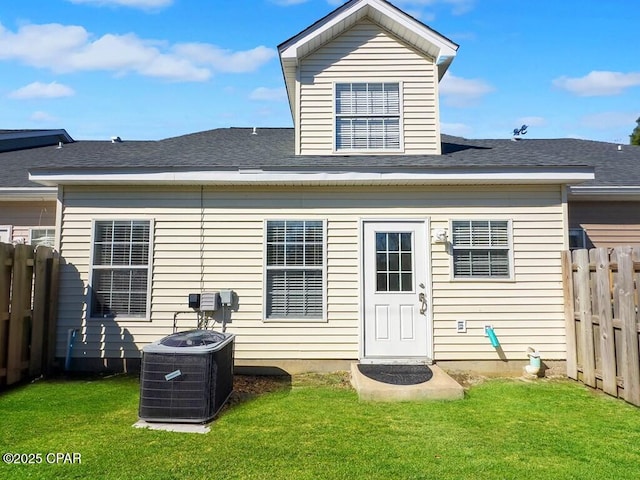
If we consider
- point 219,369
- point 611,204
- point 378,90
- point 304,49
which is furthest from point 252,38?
point 611,204

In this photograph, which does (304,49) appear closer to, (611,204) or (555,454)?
(611,204)

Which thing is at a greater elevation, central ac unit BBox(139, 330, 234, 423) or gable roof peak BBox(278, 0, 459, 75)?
gable roof peak BBox(278, 0, 459, 75)

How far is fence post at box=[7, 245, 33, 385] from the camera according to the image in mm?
5145

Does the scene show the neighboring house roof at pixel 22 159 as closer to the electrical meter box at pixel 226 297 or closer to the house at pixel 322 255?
the house at pixel 322 255

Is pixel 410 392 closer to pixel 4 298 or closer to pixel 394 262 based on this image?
pixel 394 262

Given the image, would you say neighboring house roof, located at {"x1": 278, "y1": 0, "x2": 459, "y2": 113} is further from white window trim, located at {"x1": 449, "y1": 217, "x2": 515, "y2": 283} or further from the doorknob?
the doorknob

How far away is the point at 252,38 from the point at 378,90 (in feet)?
10.0

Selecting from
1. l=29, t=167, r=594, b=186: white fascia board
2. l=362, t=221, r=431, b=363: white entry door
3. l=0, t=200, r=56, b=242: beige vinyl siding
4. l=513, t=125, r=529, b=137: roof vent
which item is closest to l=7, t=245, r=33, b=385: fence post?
l=29, t=167, r=594, b=186: white fascia board

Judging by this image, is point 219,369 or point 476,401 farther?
point 476,401

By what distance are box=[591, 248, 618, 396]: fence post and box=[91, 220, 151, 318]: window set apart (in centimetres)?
599

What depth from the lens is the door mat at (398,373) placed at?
16.4ft

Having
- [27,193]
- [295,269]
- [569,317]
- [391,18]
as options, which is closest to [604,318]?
[569,317]

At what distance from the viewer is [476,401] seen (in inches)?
180

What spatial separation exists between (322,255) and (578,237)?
15.5 feet
